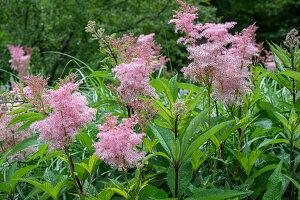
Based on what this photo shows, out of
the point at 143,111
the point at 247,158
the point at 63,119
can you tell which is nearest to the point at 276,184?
the point at 247,158

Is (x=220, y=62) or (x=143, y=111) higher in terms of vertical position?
(x=220, y=62)

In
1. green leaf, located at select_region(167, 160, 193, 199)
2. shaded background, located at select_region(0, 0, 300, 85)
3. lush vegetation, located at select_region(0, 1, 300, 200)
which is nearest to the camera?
lush vegetation, located at select_region(0, 1, 300, 200)

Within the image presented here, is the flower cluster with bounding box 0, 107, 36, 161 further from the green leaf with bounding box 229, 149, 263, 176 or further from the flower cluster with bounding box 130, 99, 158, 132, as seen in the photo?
the green leaf with bounding box 229, 149, 263, 176

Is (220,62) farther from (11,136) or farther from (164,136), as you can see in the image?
(11,136)

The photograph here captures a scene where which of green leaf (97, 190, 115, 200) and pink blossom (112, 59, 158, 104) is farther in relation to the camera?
pink blossom (112, 59, 158, 104)

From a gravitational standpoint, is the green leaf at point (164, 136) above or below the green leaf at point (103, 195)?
above

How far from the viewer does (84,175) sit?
1518 millimetres

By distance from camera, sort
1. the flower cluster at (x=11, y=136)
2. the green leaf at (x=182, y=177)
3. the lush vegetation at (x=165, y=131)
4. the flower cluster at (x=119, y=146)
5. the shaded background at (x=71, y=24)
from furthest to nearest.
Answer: the shaded background at (x=71, y=24) → the flower cluster at (x=11, y=136) → the green leaf at (x=182, y=177) → the lush vegetation at (x=165, y=131) → the flower cluster at (x=119, y=146)

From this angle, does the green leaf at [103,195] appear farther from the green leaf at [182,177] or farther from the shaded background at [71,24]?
the shaded background at [71,24]

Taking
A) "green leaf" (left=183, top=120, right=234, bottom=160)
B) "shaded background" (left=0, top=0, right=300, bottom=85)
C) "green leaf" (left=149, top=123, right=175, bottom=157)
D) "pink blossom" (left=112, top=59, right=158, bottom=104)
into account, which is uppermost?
"pink blossom" (left=112, top=59, right=158, bottom=104)

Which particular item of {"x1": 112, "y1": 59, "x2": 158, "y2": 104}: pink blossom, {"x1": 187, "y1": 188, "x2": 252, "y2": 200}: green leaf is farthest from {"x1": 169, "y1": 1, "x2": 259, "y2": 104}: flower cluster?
{"x1": 187, "y1": 188, "x2": 252, "y2": 200}: green leaf

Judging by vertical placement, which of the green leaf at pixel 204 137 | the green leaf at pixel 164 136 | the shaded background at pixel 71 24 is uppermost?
the green leaf at pixel 204 137

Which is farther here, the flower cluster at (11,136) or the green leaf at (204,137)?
the flower cluster at (11,136)

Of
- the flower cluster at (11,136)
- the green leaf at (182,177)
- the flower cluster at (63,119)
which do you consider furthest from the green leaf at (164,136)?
the flower cluster at (11,136)
